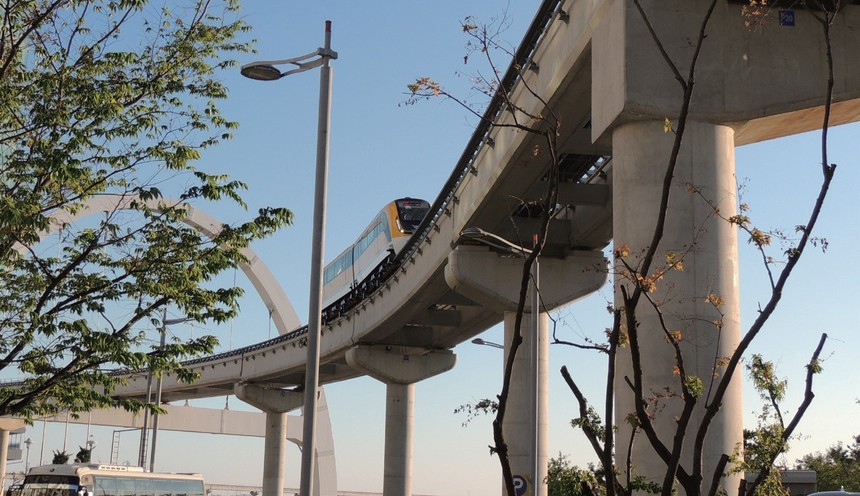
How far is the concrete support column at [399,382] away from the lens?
55375 mm

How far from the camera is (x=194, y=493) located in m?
43.8

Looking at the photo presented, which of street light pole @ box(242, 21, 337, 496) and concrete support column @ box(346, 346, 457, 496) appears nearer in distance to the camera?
street light pole @ box(242, 21, 337, 496)

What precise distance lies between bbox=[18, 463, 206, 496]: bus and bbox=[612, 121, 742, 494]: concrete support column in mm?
27757

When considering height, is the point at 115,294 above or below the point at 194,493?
above

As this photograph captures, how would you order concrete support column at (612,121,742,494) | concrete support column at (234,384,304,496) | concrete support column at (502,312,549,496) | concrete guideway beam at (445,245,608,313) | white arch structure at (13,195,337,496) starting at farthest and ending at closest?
white arch structure at (13,195,337,496) < concrete support column at (234,384,304,496) < concrete support column at (502,312,549,496) < concrete guideway beam at (445,245,608,313) < concrete support column at (612,121,742,494)

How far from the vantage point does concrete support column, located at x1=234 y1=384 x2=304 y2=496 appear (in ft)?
253

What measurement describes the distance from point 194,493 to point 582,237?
19601 millimetres

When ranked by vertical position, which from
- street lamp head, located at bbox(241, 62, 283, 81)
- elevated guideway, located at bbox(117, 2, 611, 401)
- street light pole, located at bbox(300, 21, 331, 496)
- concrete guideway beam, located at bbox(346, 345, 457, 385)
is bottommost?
street light pole, located at bbox(300, 21, 331, 496)

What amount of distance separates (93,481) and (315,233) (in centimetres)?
2719

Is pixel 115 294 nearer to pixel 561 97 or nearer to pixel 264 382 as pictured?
pixel 561 97

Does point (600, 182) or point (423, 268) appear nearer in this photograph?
point (600, 182)

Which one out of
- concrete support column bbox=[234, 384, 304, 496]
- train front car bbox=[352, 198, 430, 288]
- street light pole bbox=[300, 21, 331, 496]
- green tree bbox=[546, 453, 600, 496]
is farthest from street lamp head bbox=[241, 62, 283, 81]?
concrete support column bbox=[234, 384, 304, 496]

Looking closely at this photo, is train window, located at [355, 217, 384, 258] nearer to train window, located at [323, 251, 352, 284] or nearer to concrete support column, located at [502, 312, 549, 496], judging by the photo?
train window, located at [323, 251, 352, 284]


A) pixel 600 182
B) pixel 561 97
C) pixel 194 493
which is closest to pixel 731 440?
pixel 561 97
